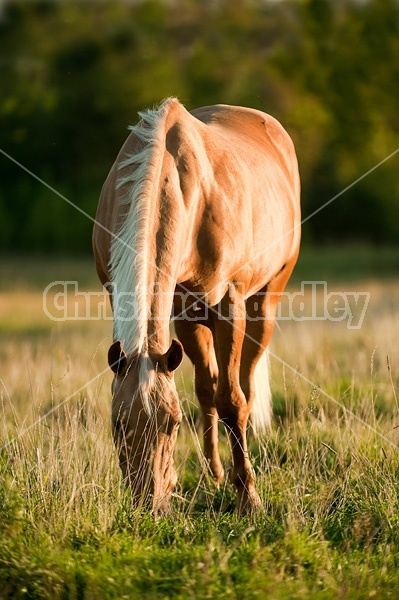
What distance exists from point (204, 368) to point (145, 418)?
214 cm

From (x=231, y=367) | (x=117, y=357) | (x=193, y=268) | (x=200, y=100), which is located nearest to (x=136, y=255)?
(x=117, y=357)

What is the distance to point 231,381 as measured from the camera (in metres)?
5.09

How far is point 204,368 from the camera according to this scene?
590 cm

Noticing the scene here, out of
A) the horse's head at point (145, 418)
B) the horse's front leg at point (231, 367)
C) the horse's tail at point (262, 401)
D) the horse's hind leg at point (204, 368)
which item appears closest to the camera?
the horse's head at point (145, 418)

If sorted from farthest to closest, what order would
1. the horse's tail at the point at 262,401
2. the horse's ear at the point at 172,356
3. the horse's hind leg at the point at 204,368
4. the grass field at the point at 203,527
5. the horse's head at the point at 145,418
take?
the horse's tail at the point at 262,401
the horse's hind leg at the point at 204,368
the horse's ear at the point at 172,356
the horse's head at the point at 145,418
the grass field at the point at 203,527

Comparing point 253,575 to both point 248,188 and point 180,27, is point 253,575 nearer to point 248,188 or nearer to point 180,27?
point 248,188

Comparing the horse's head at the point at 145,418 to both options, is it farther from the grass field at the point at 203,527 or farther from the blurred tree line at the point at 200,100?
the blurred tree line at the point at 200,100

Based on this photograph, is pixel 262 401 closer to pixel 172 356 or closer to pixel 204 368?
pixel 204 368

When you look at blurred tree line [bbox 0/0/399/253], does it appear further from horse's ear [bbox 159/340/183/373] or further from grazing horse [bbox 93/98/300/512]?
horse's ear [bbox 159/340/183/373]

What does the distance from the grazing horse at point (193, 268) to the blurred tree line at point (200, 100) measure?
59.2 feet

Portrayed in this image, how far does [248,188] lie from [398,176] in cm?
2767

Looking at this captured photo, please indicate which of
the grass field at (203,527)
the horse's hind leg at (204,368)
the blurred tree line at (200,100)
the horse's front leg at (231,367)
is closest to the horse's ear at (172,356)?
the grass field at (203,527)

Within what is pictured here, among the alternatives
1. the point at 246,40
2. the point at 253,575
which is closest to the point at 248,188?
the point at 253,575

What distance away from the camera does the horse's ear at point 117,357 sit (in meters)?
3.82
